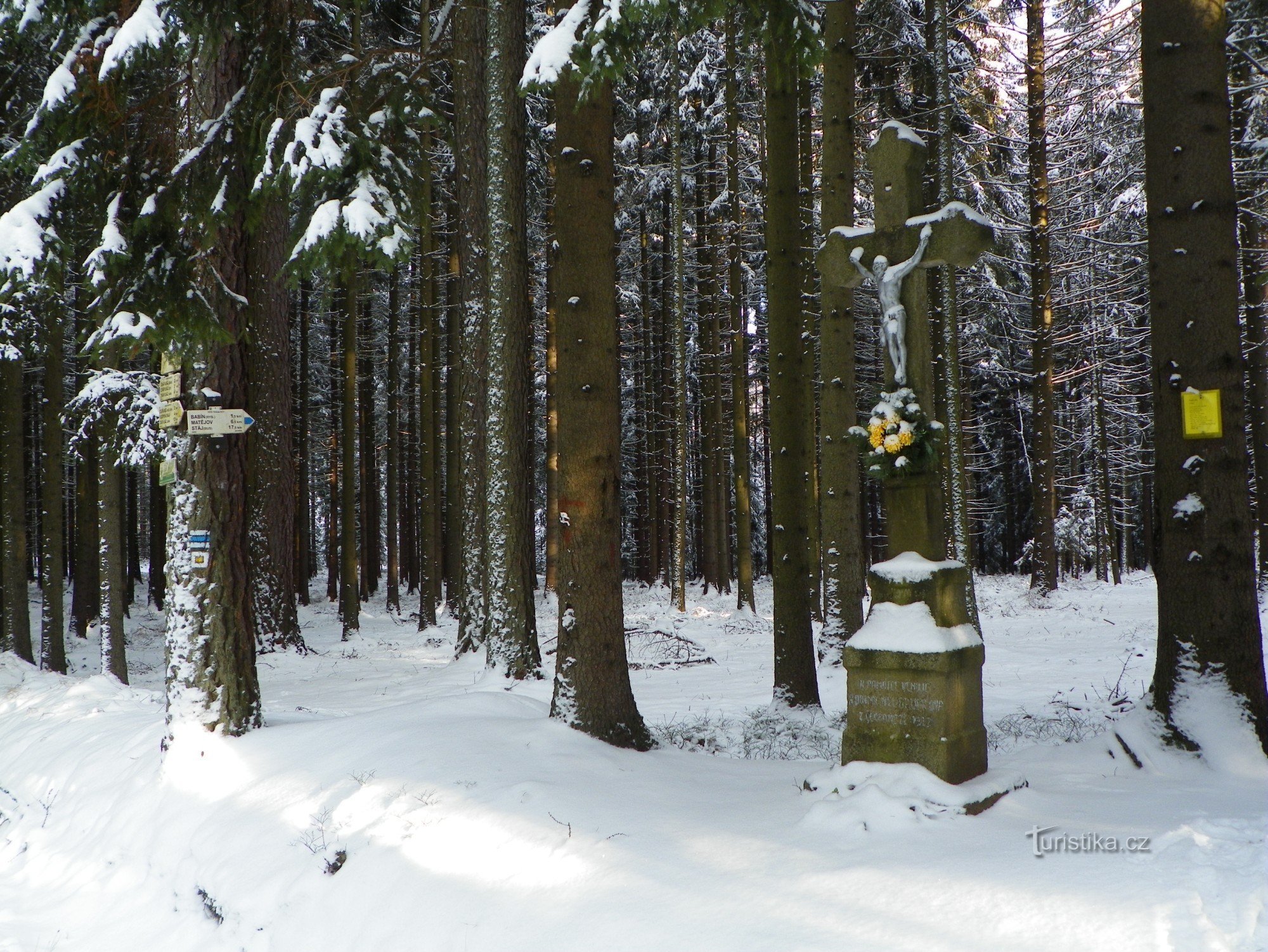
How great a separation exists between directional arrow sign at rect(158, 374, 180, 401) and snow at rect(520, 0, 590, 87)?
11.6ft

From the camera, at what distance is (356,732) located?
6.07 meters

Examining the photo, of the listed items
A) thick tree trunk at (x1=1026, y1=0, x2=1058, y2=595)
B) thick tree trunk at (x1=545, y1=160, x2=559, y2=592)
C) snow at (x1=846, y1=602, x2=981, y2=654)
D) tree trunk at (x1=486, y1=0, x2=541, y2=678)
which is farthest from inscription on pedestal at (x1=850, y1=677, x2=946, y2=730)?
thick tree trunk at (x1=1026, y1=0, x2=1058, y2=595)

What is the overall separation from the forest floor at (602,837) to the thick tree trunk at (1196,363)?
322 millimetres

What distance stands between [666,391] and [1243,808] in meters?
23.3

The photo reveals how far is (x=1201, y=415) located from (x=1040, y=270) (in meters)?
12.0

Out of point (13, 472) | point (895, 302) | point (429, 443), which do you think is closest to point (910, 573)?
point (895, 302)

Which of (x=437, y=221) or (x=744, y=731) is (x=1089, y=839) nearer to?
(x=744, y=731)

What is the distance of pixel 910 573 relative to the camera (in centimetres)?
512

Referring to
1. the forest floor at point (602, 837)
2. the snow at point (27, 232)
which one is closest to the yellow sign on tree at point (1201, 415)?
the forest floor at point (602, 837)

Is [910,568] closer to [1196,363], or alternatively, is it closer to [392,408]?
[1196,363]

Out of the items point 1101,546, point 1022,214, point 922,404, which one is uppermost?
point 1022,214

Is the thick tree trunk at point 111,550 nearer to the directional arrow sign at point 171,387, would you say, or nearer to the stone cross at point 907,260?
the directional arrow sign at point 171,387

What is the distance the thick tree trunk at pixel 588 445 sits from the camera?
6.08m

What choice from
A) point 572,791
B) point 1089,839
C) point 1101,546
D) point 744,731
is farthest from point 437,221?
point 1101,546
